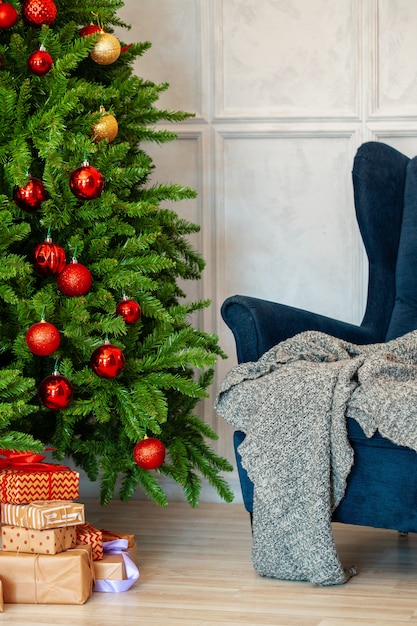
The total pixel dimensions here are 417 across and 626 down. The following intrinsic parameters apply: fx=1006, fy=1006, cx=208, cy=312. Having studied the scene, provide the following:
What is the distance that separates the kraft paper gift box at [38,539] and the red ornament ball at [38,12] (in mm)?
1107

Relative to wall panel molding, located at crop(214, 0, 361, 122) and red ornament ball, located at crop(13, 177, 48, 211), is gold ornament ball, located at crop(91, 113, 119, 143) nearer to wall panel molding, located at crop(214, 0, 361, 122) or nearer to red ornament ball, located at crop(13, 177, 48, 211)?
red ornament ball, located at crop(13, 177, 48, 211)

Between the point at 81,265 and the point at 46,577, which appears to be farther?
the point at 81,265

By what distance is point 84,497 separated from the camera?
312 cm

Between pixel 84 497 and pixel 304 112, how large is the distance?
1.36 meters

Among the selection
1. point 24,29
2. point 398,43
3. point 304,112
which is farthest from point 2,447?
point 398,43

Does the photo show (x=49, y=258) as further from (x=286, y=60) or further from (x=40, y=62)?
(x=286, y=60)

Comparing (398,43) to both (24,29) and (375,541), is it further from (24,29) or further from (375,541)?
(375,541)

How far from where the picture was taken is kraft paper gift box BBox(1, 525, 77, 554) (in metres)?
2.02

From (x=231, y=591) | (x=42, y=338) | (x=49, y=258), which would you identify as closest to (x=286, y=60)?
(x=49, y=258)

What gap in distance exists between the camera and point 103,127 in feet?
7.53

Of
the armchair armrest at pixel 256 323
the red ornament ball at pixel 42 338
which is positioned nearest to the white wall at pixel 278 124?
the armchair armrest at pixel 256 323

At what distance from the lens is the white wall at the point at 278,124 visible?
2.98m

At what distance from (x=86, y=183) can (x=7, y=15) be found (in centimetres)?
42

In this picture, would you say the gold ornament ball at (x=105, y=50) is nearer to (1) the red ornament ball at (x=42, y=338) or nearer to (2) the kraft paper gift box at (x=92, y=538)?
(1) the red ornament ball at (x=42, y=338)
